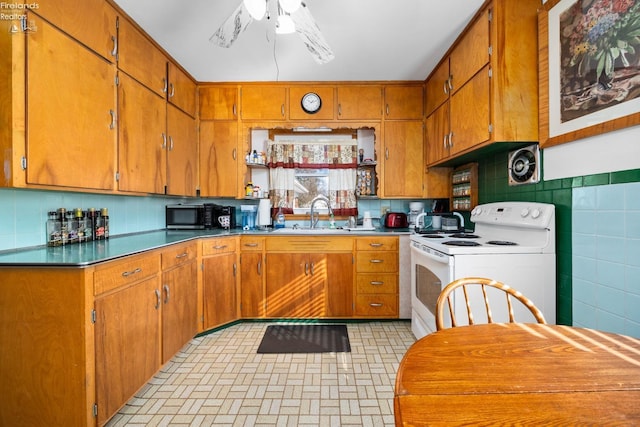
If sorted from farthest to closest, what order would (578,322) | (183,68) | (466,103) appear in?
(183,68)
(466,103)
(578,322)

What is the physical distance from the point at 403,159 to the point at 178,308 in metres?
2.59

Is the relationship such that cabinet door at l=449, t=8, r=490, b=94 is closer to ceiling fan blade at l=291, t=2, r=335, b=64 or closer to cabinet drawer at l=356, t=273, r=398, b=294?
ceiling fan blade at l=291, t=2, r=335, b=64

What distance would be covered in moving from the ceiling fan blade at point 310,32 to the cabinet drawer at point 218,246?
176cm

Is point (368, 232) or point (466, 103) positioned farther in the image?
point (368, 232)

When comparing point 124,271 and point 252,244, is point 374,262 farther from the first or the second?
point 124,271

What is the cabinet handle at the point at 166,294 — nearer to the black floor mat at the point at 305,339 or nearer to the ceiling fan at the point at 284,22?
the black floor mat at the point at 305,339

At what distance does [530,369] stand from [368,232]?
2251 mm

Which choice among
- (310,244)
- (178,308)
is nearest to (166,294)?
(178,308)

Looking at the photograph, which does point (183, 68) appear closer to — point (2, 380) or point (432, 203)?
point (2, 380)

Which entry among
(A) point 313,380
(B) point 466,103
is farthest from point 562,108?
(A) point 313,380

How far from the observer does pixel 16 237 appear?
1.69 meters

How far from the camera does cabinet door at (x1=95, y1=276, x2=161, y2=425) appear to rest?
1479 mm

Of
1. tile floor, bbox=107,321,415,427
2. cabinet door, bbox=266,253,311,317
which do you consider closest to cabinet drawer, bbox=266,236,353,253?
cabinet door, bbox=266,253,311,317

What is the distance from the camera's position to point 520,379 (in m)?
0.69
